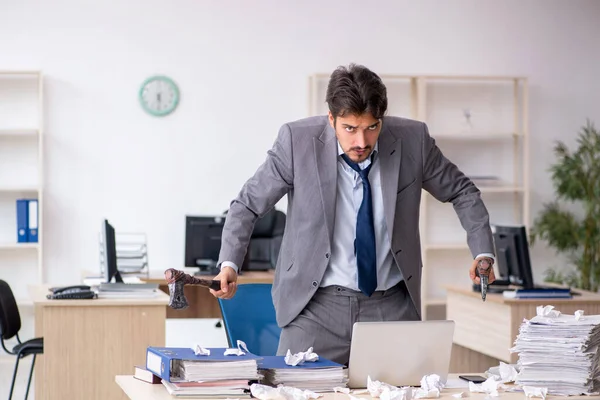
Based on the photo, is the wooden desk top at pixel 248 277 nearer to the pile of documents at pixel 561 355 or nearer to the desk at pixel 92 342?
the desk at pixel 92 342

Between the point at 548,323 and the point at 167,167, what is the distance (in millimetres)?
4775

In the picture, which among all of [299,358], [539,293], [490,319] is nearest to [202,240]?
[490,319]

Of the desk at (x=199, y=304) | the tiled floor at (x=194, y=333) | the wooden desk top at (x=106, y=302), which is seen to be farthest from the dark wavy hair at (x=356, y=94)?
the tiled floor at (x=194, y=333)

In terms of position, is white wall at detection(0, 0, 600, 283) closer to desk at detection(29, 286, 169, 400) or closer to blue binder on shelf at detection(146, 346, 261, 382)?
desk at detection(29, 286, 169, 400)

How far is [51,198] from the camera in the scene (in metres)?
6.69

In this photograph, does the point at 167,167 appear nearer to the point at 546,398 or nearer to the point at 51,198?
the point at 51,198

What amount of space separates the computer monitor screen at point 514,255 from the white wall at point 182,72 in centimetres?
228

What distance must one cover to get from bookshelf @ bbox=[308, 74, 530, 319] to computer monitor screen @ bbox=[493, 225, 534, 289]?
1.67 meters

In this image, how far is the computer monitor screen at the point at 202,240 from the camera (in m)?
6.12

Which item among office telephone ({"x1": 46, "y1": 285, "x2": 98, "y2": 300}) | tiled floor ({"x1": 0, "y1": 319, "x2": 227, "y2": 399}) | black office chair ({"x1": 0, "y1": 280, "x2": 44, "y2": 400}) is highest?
office telephone ({"x1": 46, "y1": 285, "x2": 98, "y2": 300})

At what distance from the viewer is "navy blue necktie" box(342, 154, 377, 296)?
269 cm

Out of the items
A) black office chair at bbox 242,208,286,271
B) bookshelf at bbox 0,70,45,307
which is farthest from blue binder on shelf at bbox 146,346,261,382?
bookshelf at bbox 0,70,45,307

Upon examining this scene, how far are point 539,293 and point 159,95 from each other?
3.33m

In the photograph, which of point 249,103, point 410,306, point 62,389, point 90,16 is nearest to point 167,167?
point 249,103
